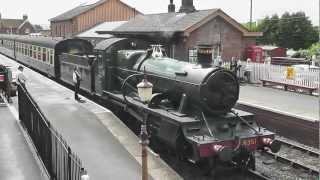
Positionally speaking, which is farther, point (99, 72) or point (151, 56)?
point (99, 72)

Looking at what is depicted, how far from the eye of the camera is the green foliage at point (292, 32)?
6334cm

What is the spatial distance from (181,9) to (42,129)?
25037 millimetres

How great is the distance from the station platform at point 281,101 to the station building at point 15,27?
98720mm

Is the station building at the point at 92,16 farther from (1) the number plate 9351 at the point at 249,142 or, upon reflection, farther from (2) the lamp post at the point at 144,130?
(2) the lamp post at the point at 144,130

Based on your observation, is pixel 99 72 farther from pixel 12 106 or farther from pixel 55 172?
pixel 55 172

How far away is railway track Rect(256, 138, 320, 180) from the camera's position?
10.4 m

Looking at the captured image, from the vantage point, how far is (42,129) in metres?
8.02

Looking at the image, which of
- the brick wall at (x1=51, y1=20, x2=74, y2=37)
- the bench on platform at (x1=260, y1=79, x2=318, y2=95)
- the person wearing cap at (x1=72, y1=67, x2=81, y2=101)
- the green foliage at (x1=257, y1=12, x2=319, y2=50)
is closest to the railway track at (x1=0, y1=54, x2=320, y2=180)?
the person wearing cap at (x1=72, y1=67, x2=81, y2=101)

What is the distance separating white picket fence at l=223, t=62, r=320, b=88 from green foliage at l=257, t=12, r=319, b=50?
131 feet

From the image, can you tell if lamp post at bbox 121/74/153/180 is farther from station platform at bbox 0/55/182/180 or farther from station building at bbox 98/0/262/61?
station building at bbox 98/0/262/61

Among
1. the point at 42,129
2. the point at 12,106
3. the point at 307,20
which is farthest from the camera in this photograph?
the point at 307,20

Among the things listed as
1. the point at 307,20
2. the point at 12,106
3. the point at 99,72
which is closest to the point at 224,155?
the point at 99,72

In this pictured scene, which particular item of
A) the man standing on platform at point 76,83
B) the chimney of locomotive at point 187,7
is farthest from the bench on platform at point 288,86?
the man standing on platform at point 76,83

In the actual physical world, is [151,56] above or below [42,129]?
above
